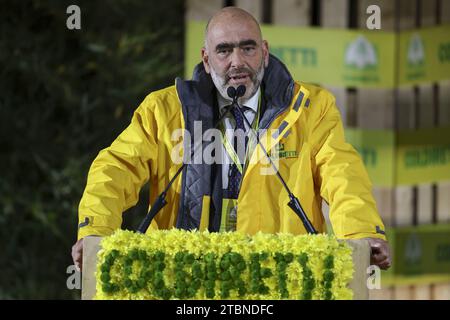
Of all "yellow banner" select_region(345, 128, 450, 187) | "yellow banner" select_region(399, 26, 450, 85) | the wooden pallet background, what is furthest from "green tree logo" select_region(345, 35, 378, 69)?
"yellow banner" select_region(345, 128, 450, 187)

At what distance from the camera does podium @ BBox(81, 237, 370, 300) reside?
3592mm

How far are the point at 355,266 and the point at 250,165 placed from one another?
684mm

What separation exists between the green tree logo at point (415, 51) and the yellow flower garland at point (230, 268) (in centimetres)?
418

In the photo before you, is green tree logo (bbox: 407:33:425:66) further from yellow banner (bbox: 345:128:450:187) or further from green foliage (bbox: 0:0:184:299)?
green foliage (bbox: 0:0:184:299)

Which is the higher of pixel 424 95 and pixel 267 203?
pixel 424 95

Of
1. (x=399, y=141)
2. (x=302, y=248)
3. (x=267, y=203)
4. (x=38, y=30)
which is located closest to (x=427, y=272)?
(x=399, y=141)

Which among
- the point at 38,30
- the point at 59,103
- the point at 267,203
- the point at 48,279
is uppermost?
the point at 38,30

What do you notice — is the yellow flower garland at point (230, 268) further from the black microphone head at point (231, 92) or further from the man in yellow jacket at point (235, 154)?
the black microphone head at point (231, 92)

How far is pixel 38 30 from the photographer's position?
307 inches

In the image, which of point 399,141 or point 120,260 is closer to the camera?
point 120,260

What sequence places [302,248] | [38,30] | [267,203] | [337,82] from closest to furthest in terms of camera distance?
[302,248] → [267,203] → [337,82] → [38,30]

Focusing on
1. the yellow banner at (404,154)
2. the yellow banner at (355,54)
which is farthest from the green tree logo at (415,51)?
the yellow banner at (404,154)

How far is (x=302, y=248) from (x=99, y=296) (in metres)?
0.62

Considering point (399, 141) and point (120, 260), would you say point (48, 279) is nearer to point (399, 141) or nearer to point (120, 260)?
point (399, 141)
